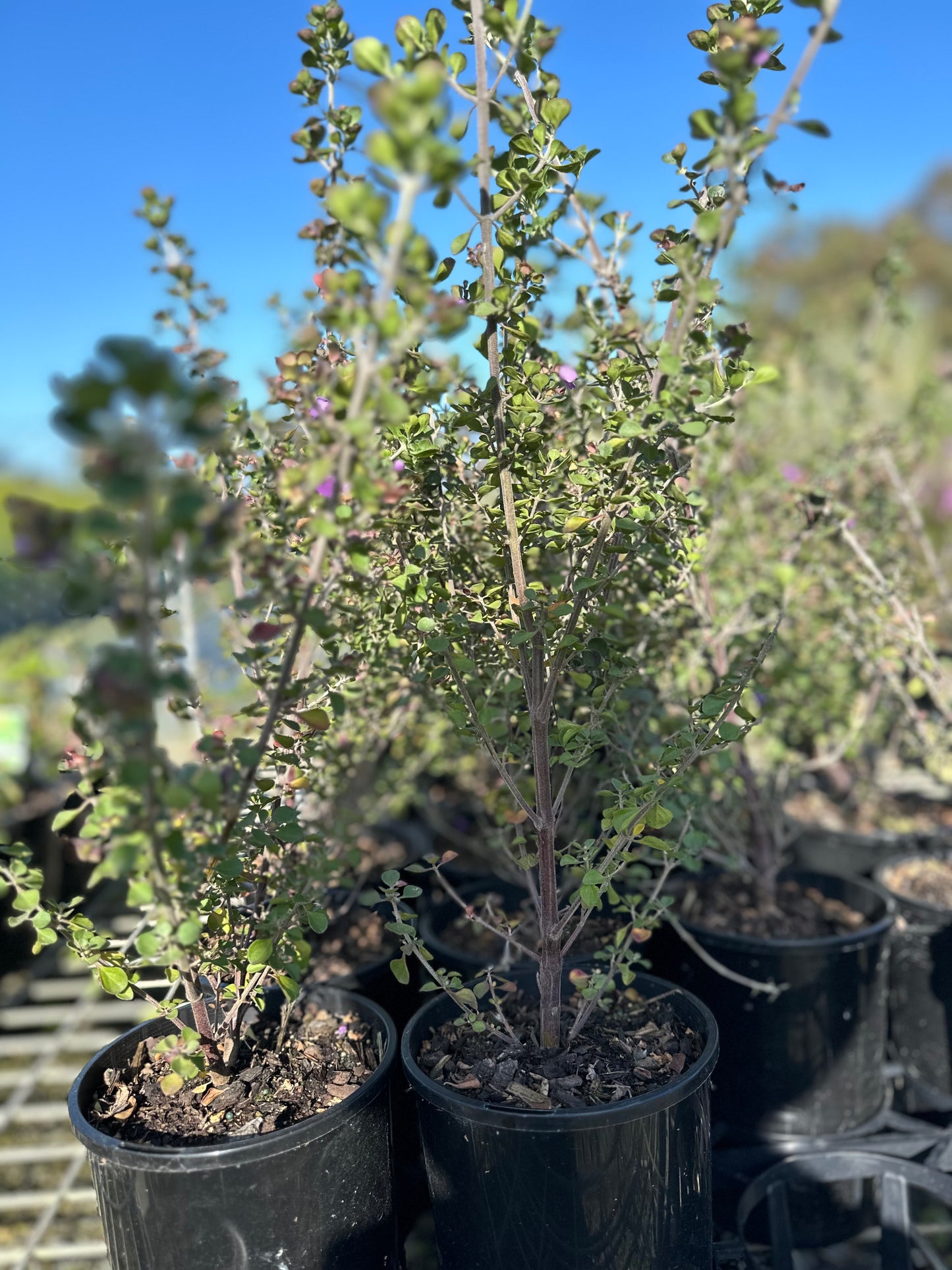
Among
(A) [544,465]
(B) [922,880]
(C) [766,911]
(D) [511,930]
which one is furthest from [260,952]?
(B) [922,880]

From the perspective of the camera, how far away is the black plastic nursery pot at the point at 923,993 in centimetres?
222

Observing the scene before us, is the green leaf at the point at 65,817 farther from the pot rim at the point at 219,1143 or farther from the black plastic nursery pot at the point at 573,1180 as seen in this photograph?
the black plastic nursery pot at the point at 573,1180

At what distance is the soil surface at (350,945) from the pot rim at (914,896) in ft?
4.31

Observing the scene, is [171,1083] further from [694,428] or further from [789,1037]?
[789,1037]

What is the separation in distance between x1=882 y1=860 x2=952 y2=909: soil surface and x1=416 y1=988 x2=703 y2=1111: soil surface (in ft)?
3.79

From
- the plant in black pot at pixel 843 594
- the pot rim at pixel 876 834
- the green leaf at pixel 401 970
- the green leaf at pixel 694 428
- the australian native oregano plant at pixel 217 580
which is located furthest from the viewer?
the pot rim at pixel 876 834

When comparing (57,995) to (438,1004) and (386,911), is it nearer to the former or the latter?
(386,911)

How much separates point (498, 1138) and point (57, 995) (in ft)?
8.84

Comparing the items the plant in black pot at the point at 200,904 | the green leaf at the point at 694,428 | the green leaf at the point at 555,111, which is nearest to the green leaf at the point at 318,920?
the plant in black pot at the point at 200,904

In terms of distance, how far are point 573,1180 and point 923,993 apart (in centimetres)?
147

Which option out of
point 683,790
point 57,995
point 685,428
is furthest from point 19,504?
point 57,995

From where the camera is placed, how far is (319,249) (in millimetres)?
1732

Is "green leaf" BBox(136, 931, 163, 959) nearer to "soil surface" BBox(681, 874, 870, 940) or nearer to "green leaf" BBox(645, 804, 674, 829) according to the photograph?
"green leaf" BBox(645, 804, 674, 829)

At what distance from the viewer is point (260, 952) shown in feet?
4.41
